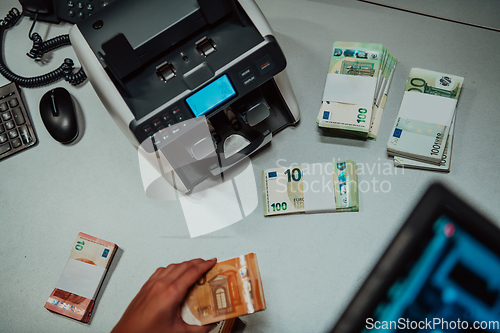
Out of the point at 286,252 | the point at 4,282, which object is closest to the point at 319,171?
the point at 286,252

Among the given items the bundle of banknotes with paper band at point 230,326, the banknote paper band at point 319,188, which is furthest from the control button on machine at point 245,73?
the bundle of banknotes with paper band at point 230,326

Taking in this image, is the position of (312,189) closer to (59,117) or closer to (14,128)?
(59,117)

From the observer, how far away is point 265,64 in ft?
2.36

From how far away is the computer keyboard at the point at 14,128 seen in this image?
3.16ft

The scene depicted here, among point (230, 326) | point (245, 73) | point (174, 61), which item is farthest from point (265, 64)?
point (230, 326)

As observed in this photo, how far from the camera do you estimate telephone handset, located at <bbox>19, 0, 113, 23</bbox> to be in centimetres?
99

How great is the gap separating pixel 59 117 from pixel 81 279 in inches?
16.4

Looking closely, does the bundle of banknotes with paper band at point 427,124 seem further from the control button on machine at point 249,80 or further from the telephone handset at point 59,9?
the telephone handset at point 59,9

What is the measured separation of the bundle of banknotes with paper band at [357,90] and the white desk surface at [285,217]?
0.03m

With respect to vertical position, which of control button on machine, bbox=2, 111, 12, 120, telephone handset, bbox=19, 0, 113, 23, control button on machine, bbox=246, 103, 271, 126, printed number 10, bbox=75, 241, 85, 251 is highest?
telephone handset, bbox=19, 0, 113, 23

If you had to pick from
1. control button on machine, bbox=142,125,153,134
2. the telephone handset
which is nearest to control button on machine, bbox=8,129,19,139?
the telephone handset

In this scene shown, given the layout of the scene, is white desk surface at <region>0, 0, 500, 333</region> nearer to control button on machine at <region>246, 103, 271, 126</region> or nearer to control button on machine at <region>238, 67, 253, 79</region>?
control button on machine at <region>246, 103, 271, 126</region>

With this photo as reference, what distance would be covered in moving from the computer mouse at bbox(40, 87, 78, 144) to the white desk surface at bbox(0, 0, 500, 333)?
4 cm

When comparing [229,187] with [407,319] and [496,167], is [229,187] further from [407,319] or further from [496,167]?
[496,167]
